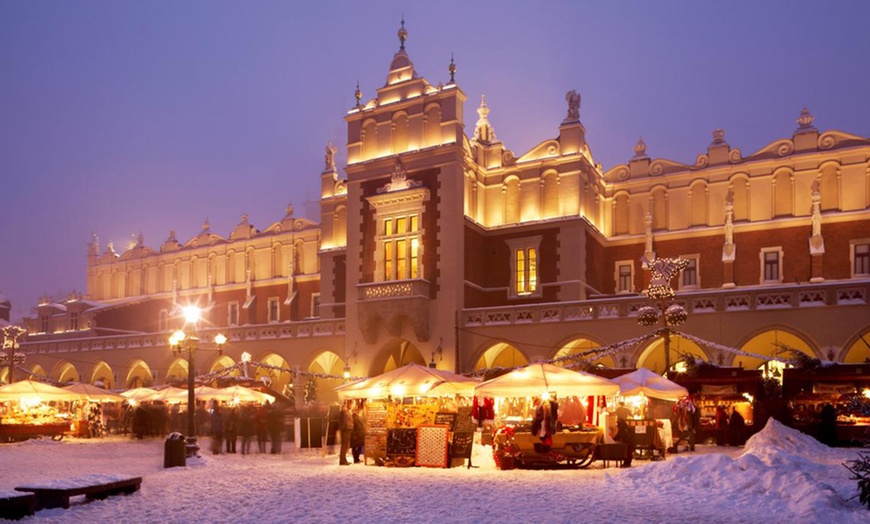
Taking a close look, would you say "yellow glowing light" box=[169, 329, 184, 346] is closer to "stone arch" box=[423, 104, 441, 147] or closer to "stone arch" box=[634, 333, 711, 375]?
"stone arch" box=[423, 104, 441, 147]

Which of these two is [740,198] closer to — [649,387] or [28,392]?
[649,387]

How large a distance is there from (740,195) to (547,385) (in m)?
19.4

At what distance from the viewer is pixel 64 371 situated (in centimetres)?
4803

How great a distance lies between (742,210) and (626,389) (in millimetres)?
16214

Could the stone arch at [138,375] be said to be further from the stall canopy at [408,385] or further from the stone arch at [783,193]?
the stone arch at [783,193]

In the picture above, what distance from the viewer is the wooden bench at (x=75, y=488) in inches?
505

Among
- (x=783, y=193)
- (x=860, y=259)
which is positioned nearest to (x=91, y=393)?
(x=783, y=193)

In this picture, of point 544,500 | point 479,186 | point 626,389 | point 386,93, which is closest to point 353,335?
point 479,186

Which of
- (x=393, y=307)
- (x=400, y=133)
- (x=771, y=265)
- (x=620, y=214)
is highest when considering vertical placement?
(x=400, y=133)

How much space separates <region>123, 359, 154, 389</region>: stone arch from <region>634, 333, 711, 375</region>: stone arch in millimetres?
24028

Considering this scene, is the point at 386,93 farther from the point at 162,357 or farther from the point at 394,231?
the point at 162,357

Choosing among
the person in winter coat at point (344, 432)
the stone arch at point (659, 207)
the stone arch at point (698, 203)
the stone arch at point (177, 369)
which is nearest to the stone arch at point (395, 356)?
the stone arch at point (659, 207)

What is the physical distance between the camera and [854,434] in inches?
979

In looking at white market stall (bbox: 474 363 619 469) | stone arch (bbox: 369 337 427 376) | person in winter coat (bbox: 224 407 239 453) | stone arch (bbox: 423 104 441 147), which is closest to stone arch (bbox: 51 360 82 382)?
stone arch (bbox: 369 337 427 376)
